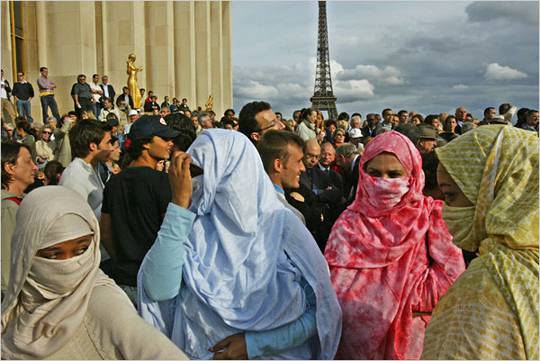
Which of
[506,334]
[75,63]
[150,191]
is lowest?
[506,334]

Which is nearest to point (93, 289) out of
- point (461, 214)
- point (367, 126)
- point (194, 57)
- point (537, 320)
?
point (461, 214)

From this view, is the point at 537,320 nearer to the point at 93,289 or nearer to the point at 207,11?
the point at 93,289

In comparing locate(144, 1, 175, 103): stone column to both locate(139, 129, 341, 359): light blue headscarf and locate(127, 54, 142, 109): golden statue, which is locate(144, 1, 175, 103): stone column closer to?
locate(127, 54, 142, 109): golden statue

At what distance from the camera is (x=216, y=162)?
2.78 metres

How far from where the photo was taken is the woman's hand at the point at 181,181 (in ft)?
8.92

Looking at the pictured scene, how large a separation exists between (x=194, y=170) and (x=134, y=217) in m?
1.16

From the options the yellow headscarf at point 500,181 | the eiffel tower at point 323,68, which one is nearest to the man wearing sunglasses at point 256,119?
the yellow headscarf at point 500,181

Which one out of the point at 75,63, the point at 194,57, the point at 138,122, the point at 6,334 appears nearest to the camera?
the point at 6,334

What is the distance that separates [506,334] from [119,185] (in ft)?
8.93

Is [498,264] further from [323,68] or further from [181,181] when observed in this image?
[323,68]

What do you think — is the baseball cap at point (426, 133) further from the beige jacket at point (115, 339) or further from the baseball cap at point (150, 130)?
the beige jacket at point (115, 339)

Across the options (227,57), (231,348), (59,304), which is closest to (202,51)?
(227,57)

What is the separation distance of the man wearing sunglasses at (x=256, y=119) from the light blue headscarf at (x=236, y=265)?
8.34 feet

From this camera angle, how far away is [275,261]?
9.16 feet
